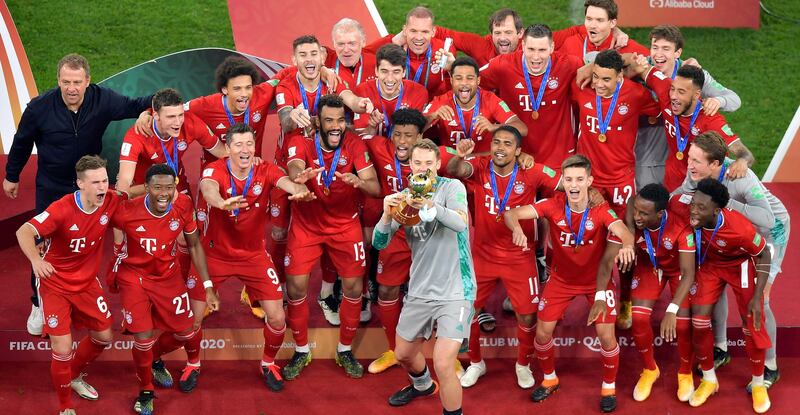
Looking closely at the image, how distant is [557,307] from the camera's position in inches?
314

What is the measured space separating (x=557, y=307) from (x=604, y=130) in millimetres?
1259

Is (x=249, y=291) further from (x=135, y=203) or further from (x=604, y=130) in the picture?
(x=604, y=130)

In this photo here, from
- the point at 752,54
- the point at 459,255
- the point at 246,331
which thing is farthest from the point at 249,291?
the point at 752,54

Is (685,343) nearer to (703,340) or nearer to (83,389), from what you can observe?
(703,340)

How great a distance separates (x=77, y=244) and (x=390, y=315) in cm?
213

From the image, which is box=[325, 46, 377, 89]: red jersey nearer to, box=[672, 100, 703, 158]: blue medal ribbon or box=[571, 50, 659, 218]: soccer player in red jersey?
box=[571, 50, 659, 218]: soccer player in red jersey

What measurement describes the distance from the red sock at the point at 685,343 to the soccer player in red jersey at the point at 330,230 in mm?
2146

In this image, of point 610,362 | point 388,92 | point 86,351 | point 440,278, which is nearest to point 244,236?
point 86,351

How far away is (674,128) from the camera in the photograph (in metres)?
8.08

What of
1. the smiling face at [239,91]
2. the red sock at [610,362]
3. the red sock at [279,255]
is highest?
the smiling face at [239,91]

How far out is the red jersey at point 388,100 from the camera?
327 inches

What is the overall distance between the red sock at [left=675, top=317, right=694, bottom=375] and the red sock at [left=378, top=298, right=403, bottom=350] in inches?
73.6

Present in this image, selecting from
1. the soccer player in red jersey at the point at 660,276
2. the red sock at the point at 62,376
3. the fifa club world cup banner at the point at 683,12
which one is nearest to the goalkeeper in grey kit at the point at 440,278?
the soccer player in red jersey at the point at 660,276

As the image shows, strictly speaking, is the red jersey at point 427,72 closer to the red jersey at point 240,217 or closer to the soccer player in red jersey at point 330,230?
the soccer player in red jersey at point 330,230
